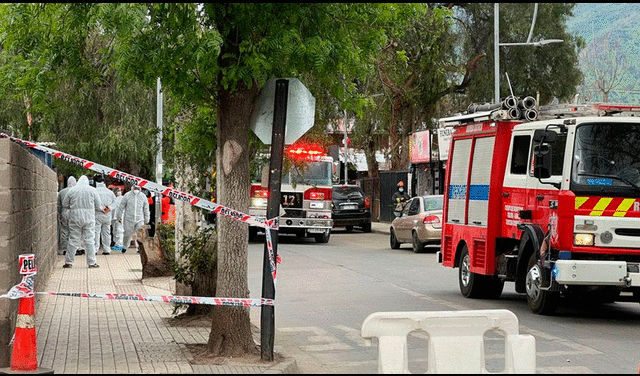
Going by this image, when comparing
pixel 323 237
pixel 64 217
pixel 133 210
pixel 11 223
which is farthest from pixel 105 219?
pixel 11 223

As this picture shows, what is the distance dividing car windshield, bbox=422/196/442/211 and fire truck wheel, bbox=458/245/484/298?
36.7 feet

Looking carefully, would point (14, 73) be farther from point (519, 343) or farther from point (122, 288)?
point (122, 288)

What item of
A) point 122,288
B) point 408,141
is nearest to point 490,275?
point 122,288

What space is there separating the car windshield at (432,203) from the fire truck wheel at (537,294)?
543 inches

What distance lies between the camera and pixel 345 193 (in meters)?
39.7

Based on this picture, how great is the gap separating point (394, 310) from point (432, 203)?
46.2 feet

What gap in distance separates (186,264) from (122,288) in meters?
4.98

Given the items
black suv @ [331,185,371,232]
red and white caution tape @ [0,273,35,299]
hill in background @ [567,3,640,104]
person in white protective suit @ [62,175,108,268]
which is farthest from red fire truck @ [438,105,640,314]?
hill in background @ [567,3,640,104]

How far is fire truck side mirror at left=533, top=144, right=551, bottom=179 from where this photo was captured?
44.5ft

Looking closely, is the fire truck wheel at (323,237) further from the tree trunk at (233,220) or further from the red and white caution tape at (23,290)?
the red and white caution tape at (23,290)

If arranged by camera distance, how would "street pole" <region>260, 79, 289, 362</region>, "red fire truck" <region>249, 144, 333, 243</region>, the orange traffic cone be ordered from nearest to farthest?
the orange traffic cone
"street pole" <region>260, 79, 289, 362</region>
"red fire truck" <region>249, 144, 333, 243</region>

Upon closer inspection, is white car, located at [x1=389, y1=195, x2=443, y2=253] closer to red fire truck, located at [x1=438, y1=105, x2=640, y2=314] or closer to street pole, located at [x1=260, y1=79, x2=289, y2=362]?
red fire truck, located at [x1=438, y1=105, x2=640, y2=314]

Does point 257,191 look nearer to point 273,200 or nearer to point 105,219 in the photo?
point 105,219

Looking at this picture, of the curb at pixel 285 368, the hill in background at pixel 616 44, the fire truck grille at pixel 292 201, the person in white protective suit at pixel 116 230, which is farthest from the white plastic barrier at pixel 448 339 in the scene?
the hill in background at pixel 616 44
